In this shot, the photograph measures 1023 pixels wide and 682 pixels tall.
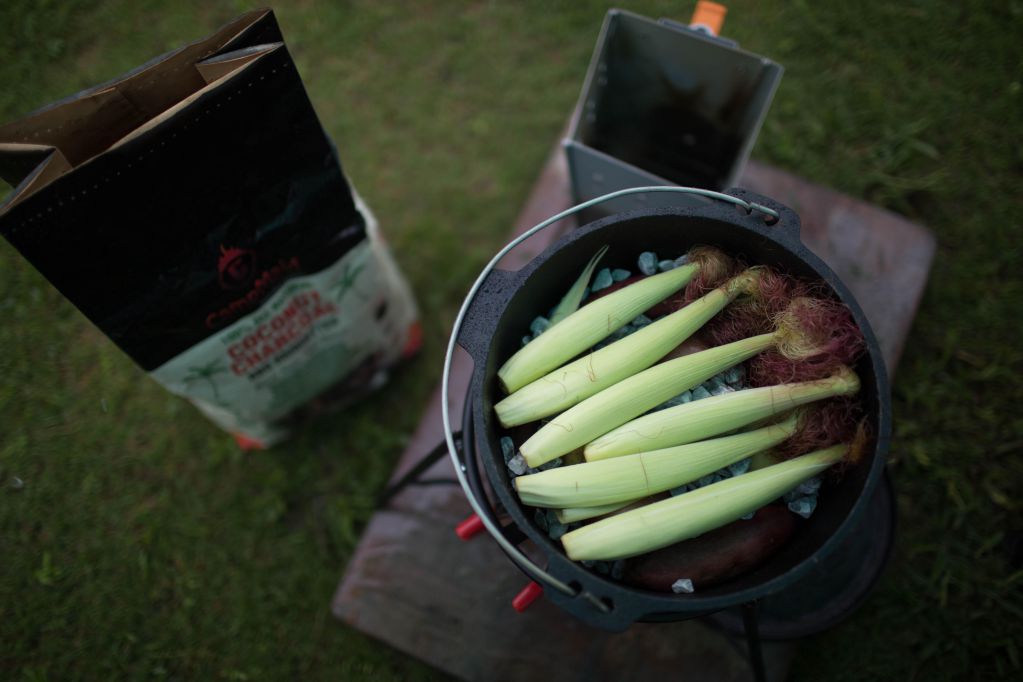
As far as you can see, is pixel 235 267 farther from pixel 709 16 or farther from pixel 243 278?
pixel 709 16

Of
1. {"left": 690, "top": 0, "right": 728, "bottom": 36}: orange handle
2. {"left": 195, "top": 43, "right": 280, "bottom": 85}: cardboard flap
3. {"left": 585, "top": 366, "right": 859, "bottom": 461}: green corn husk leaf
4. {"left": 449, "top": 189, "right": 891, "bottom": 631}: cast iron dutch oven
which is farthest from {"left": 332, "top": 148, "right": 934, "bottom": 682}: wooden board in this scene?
{"left": 195, "top": 43, "right": 280, "bottom": 85}: cardboard flap

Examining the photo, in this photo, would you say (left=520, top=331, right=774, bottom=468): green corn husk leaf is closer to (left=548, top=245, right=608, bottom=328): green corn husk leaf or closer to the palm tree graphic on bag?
(left=548, top=245, right=608, bottom=328): green corn husk leaf

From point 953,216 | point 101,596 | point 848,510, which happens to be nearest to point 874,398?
point 848,510

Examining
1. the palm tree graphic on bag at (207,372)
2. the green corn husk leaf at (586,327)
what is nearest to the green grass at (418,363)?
the palm tree graphic on bag at (207,372)

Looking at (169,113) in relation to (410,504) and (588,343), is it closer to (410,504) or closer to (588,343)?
(588,343)

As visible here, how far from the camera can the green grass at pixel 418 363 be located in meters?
2.20

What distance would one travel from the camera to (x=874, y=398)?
3.88ft

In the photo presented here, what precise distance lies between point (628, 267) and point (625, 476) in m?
0.62

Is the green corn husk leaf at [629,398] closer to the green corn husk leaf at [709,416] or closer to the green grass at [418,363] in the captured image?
the green corn husk leaf at [709,416]

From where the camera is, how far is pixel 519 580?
204cm

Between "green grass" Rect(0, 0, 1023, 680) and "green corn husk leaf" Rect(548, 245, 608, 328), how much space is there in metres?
1.23

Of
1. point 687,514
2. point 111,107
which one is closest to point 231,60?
point 111,107

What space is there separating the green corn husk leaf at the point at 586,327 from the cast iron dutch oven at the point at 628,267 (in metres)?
0.06

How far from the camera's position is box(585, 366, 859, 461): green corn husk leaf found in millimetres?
1238
